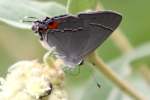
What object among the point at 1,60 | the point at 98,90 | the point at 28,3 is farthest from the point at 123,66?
the point at 1,60

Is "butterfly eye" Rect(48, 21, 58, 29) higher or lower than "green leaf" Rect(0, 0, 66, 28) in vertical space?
lower

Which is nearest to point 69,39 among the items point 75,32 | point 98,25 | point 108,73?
point 75,32

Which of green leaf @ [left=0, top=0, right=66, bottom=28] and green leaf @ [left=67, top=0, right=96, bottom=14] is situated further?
green leaf @ [left=0, top=0, right=66, bottom=28]

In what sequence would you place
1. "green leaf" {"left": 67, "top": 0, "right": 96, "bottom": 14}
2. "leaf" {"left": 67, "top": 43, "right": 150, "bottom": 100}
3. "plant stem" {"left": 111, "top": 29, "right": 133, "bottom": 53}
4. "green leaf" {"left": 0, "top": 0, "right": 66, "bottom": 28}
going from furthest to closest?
"plant stem" {"left": 111, "top": 29, "right": 133, "bottom": 53}
"leaf" {"left": 67, "top": 43, "right": 150, "bottom": 100}
"green leaf" {"left": 0, "top": 0, "right": 66, "bottom": 28}
"green leaf" {"left": 67, "top": 0, "right": 96, "bottom": 14}

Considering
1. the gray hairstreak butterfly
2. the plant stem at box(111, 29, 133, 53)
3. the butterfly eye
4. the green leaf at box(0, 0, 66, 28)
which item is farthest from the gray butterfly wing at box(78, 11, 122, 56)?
the plant stem at box(111, 29, 133, 53)

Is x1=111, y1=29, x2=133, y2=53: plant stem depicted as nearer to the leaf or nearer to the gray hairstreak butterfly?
the leaf

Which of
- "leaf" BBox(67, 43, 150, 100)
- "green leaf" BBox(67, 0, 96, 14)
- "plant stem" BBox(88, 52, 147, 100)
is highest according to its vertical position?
"leaf" BBox(67, 43, 150, 100)

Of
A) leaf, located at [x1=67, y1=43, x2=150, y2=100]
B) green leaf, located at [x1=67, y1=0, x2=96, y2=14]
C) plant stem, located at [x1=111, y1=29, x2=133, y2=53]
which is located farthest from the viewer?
plant stem, located at [x1=111, y1=29, x2=133, y2=53]

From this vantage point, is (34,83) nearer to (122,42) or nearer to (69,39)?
(69,39)
